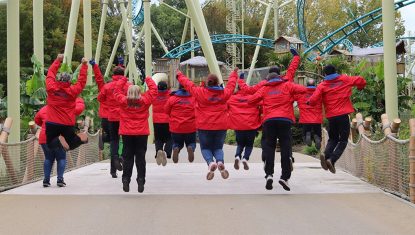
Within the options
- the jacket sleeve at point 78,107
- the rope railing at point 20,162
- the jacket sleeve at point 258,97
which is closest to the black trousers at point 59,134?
the jacket sleeve at point 78,107

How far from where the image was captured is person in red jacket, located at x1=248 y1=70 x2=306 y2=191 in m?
9.85

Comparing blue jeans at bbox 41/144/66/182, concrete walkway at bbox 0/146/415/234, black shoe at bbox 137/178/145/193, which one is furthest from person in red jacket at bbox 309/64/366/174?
blue jeans at bbox 41/144/66/182

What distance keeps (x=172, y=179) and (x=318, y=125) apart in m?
4.57

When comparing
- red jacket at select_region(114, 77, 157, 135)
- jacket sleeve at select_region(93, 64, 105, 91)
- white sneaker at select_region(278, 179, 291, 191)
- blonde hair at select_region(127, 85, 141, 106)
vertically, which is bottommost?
white sneaker at select_region(278, 179, 291, 191)

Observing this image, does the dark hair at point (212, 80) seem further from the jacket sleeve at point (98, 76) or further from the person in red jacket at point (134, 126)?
the jacket sleeve at point (98, 76)

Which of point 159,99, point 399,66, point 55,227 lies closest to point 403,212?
point 55,227

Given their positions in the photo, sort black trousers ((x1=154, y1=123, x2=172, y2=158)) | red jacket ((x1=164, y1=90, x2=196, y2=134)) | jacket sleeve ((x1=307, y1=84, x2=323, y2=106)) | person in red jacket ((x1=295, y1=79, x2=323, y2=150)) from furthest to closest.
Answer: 1. person in red jacket ((x1=295, y1=79, x2=323, y2=150))
2. black trousers ((x1=154, y1=123, x2=172, y2=158))
3. red jacket ((x1=164, y1=90, x2=196, y2=134))
4. jacket sleeve ((x1=307, y1=84, x2=323, y2=106))

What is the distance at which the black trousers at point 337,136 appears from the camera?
10.6 meters

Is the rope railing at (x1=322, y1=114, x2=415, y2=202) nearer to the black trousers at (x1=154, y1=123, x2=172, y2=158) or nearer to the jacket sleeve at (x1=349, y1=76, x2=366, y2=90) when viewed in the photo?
the jacket sleeve at (x1=349, y1=76, x2=366, y2=90)

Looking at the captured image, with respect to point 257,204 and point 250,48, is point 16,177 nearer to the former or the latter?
point 257,204

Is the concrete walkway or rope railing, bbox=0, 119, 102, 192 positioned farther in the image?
rope railing, bbox=0, 119, 102, 192

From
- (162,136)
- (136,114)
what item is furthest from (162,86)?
(136,114)

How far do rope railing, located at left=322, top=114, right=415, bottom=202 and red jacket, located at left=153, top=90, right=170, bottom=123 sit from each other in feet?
13.9

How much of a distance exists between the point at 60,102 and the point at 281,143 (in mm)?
3814
